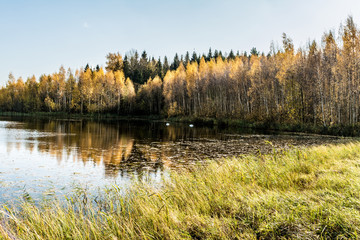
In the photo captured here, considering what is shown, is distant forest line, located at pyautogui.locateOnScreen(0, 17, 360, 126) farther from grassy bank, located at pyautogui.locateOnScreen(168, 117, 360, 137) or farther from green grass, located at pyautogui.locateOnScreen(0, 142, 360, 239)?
green grass, located at pyautogui.locateOnScreen(0, 142, 360, 239)

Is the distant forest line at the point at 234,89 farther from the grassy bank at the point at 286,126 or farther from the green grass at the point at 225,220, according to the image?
the green grass at the point at 225,220

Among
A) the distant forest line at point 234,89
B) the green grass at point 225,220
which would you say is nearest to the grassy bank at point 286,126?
the distant forest line at point 234,89

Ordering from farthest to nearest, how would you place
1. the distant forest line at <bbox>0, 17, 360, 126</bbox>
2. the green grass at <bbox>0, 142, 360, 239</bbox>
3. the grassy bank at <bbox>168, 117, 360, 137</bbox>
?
the distant forest line at <bbox>0, 17, 360, 126</bbox> → the grassy bank at <bbox>168, 117, 360, 137</bbox> → the green grass at <bbox>0, 142, 360, 239</bbox>

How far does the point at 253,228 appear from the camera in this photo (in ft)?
11.5

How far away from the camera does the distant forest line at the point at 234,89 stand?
29.6m

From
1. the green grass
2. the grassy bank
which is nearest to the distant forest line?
the grassy bank

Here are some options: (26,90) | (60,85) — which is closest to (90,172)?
(60,85)

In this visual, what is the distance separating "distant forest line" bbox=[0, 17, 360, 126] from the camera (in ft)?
97.2

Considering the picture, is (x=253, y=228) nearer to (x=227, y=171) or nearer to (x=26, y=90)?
(x=227, y=171)

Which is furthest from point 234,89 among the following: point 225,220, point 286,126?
point 225,220

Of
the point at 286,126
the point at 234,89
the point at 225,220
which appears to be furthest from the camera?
the point at 234,89

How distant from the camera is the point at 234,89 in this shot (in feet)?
152

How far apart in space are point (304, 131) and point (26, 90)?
8589 cm

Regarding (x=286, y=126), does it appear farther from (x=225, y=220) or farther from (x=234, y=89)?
(x=225, y=220)
